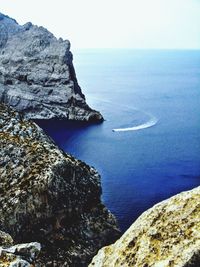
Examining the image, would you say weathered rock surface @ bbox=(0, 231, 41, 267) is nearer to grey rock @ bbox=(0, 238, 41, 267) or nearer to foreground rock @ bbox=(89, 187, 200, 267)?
grey rock @ bbox=(0, 238, 41, 267)

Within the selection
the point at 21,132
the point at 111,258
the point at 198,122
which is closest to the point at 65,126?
the point at 198,122

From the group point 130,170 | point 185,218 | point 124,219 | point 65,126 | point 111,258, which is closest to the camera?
point 185,218

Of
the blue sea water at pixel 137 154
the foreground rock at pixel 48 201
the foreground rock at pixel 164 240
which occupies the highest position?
the foreground rock at pixel 164 240

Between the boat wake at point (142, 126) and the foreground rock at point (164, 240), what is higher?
the foreground rock at point (164, 240)

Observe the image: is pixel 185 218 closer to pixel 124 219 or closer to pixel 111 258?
pixel 111 258

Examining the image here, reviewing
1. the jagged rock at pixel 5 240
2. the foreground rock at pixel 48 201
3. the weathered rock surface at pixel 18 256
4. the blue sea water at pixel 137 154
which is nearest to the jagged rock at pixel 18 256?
the weathered rock surface at pixel 18 256

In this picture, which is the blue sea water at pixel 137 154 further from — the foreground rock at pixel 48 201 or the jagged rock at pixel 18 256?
the jagged rock at pixel 18 256

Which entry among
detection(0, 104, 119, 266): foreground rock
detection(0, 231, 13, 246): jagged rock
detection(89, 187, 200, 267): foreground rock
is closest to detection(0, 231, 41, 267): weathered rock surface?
detection(89, 187, 200, 267): foreground rock
